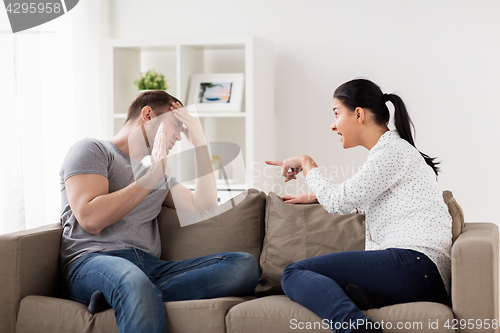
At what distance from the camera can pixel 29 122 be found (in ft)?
8.82

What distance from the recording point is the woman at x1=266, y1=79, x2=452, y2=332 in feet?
5.30

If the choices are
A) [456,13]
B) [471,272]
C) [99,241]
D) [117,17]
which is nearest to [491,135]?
[456,13]

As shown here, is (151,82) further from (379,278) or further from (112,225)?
(379,278)

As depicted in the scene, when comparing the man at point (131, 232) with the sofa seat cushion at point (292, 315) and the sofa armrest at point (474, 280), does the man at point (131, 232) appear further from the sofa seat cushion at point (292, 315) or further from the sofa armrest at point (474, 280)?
the sofa armrest at point (474, 280)

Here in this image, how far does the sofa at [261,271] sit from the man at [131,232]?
8 centimetres

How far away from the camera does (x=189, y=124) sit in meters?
2.12

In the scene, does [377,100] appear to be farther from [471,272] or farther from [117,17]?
[117,17]

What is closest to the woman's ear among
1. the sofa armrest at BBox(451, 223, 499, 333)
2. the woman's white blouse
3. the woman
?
the woman

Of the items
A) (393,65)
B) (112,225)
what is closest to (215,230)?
(112,225)

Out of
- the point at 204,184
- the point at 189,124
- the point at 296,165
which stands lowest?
the point at 204,184

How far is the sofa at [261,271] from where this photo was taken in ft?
5.15

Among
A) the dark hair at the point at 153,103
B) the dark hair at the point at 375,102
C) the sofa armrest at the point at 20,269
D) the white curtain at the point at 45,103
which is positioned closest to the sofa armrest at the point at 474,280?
the dark hair at the point at 375,102

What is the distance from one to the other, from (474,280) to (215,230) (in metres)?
0.99

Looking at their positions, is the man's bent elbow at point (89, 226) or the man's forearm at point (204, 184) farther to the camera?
the man's forearm at point (204, 184)
